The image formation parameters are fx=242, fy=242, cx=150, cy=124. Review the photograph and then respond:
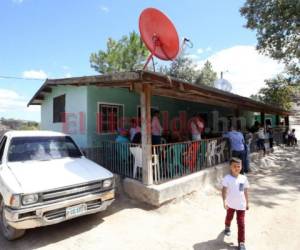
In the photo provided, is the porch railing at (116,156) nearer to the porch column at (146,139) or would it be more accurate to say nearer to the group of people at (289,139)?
the porch column at (146,139)

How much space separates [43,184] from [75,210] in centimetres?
67

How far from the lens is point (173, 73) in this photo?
26859mm

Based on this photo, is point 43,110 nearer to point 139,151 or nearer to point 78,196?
point 139,151

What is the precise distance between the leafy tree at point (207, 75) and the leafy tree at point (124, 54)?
22.0 feet

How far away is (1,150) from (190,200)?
4.40 meters

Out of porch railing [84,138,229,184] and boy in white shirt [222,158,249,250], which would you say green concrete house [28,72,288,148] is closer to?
porch railing [84,138,229,184]

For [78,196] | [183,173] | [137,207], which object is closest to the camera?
[78,196]

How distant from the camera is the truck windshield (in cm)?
471

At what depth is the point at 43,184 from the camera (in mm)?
3836

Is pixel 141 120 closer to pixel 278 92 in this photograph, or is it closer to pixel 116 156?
pixel 116 156

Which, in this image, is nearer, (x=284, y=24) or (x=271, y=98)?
(x=284, y=24)

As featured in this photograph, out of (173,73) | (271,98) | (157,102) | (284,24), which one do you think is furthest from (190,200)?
(271,98)

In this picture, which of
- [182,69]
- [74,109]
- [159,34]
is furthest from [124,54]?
[159,34]

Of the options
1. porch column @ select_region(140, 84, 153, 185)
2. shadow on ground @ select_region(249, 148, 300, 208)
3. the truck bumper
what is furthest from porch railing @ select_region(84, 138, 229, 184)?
the truck bumper
